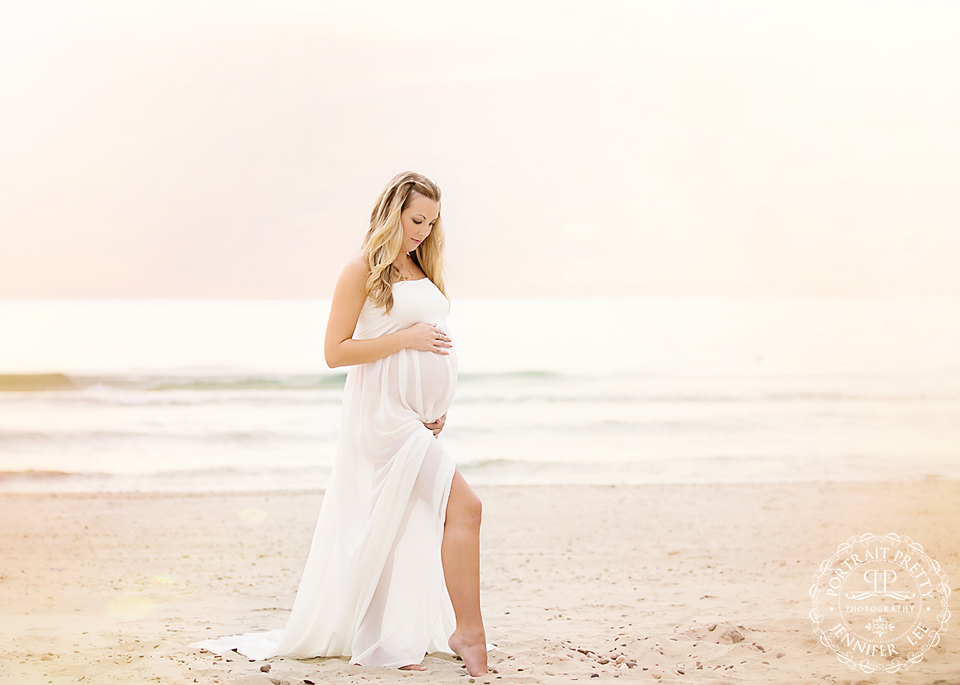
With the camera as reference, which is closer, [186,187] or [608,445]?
[608,445]

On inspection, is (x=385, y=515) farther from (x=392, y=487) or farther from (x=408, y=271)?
(x=408, y=271)

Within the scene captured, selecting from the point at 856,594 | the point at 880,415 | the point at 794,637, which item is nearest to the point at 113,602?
the point at 794,637

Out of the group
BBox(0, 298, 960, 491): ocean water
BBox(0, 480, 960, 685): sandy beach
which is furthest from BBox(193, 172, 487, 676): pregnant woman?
BBox(0, 298, 960, 491): ocean water

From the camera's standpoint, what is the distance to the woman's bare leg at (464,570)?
309 centimetres

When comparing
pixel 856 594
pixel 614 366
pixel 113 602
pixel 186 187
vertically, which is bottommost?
pixel 113 602

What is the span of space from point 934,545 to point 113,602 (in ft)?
21.4

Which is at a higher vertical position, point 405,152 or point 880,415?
point 405,152

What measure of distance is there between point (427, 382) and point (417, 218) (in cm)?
73

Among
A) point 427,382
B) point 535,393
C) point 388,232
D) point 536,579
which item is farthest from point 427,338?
point 535,393

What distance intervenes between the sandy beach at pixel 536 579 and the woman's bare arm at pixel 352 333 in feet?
4.39

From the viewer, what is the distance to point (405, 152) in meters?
20.8

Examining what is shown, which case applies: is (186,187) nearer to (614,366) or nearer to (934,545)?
(614,366)

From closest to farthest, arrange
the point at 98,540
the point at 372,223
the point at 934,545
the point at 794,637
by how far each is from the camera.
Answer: the point at 372,223
the point at 794,637
the point at 934,545
the point at 98,540

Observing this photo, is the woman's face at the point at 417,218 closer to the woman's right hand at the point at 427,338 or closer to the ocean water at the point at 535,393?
the woman's right hand at the point at 427,338
